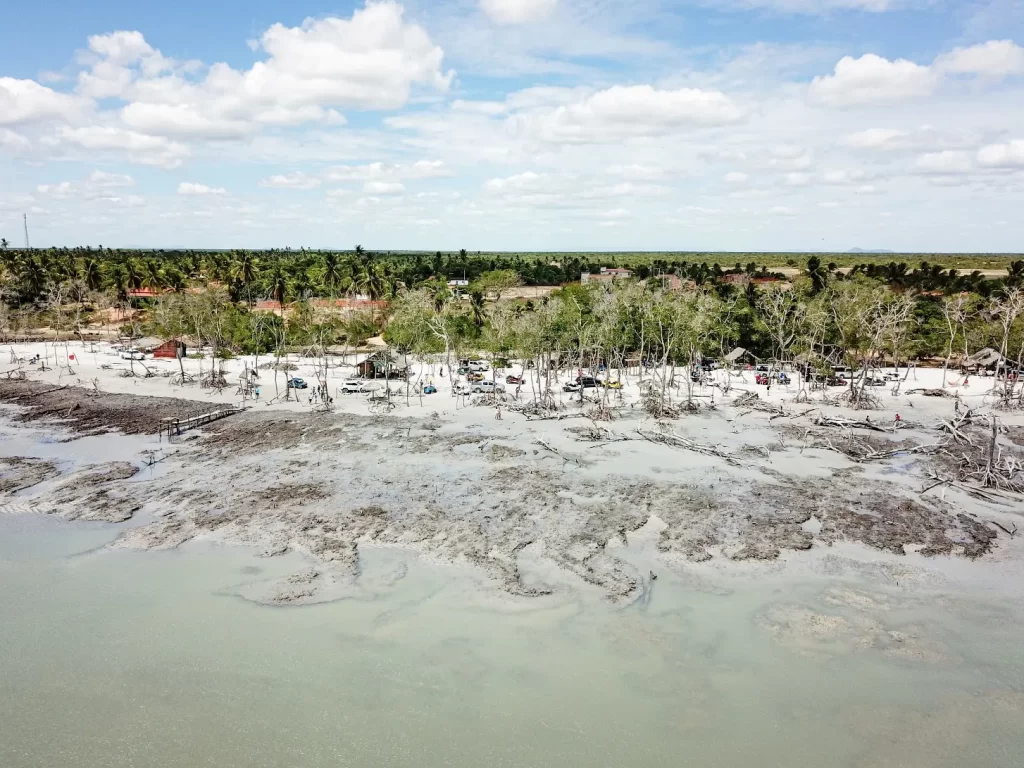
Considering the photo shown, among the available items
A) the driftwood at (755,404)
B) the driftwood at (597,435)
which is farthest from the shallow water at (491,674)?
the driftwood at (755,404)

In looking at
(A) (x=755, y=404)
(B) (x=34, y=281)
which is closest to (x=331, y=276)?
(B) (x=34, y=281)

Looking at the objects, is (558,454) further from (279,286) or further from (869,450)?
(279,286)

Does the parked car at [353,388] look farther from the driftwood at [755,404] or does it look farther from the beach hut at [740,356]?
the beach hut at [740,356]

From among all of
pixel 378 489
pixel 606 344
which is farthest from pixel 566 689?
pixel 606 344

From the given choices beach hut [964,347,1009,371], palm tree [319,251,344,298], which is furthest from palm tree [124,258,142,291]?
beach hut [964,347,1009,371]

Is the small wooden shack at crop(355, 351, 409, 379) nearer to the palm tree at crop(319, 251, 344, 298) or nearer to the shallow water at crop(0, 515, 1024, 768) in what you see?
the palm tree at crop(319, 251, 344, 298)

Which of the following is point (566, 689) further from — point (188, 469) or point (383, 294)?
point (383, 294)
